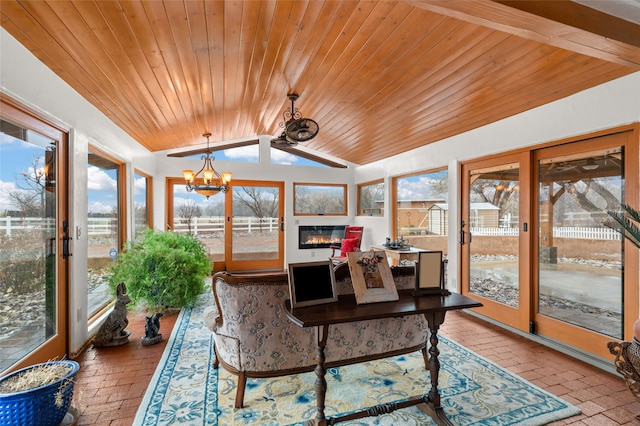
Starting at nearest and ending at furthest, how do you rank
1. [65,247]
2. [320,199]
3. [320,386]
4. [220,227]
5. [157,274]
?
1. [320,386]
2. [65,247]
3. [157,274]
4. [220,227]
5. [320,199]

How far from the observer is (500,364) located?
2.71 m

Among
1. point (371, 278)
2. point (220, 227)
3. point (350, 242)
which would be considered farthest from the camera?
point (220, 227)

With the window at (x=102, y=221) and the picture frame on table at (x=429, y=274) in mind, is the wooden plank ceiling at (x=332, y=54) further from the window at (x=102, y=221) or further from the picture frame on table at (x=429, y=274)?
the picture frame on table at (x=429, y=274)

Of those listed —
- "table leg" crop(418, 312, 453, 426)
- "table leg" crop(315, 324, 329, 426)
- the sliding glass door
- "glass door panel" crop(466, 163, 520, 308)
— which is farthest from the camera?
"glass door panel" crop(466, 163, 520, 308)

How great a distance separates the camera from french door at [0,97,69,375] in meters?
2.10

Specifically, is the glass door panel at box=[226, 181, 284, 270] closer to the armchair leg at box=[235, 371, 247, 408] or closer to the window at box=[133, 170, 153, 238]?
the window at box=[133, 170, 153, 238]

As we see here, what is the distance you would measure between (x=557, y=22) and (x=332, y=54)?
1.62m

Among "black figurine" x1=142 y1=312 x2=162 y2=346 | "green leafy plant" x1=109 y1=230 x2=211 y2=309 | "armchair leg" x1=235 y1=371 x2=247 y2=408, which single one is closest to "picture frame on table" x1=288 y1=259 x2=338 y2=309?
"armchair leg" x1=235 y1=371 x2=247 y2=408

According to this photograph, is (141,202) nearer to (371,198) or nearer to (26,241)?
(26,241)

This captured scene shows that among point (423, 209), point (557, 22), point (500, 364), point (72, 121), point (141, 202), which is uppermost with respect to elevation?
point (557, 22)

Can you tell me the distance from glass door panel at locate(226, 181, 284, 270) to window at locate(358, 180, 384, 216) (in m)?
1.82

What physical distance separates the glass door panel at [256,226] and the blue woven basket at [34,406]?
187 inches

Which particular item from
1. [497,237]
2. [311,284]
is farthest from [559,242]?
[311,284]

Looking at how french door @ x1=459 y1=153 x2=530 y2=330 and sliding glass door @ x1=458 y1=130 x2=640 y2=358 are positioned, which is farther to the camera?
french door @ x1=459 y1=153 x2=530 y2=330
